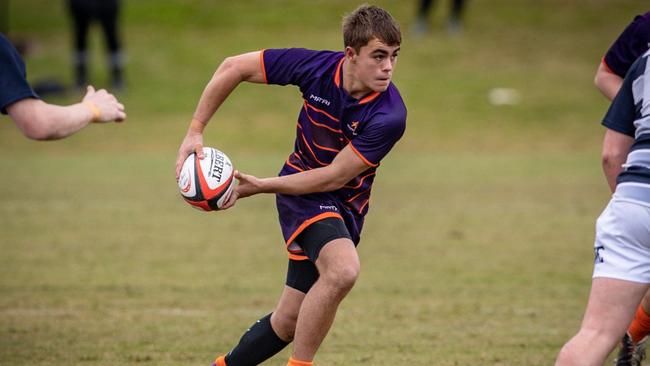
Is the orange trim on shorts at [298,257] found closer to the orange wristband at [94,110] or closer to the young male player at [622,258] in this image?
the orange wristband at [94,110]

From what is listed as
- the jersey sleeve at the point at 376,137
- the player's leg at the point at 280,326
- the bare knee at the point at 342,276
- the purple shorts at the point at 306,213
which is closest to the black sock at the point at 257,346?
the player's leg at the point at 280,326

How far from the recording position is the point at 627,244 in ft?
13.4

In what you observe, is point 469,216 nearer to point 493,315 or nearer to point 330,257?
point 493,315

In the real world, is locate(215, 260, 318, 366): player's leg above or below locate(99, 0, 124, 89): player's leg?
below

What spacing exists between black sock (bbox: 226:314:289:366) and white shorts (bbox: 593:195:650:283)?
207cm

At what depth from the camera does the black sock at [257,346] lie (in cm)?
550

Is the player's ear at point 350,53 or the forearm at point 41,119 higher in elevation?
the player's ear at point 350,53

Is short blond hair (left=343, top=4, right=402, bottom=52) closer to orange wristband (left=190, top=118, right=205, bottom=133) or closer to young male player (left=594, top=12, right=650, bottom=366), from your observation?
orange wristband (left=190, top=118, right=205, bottom=133)

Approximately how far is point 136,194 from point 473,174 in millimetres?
5430

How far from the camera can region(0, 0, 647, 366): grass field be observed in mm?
6996

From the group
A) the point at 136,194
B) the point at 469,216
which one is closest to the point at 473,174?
the point at 469,216

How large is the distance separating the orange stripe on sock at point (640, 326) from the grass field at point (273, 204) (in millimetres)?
629

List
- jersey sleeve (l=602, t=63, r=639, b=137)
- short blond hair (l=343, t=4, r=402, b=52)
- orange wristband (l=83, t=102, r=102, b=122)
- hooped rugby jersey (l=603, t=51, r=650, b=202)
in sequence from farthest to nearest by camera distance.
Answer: short blond hair (l=343, t=4, r=402, b=52) < orange wristband (l=83, t=102, r=102, b=122) < jersey sleeve (l=602, t=63, r=639, b=137) < hooped rugby jersey (l=603, t=51, r=650, b=202)

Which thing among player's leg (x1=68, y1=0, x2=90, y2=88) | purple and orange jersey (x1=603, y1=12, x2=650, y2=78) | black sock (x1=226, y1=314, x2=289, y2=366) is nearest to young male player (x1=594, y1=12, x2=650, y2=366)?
purple and orange jersey (x1=603, y1=12, x2=650, y2=78)
